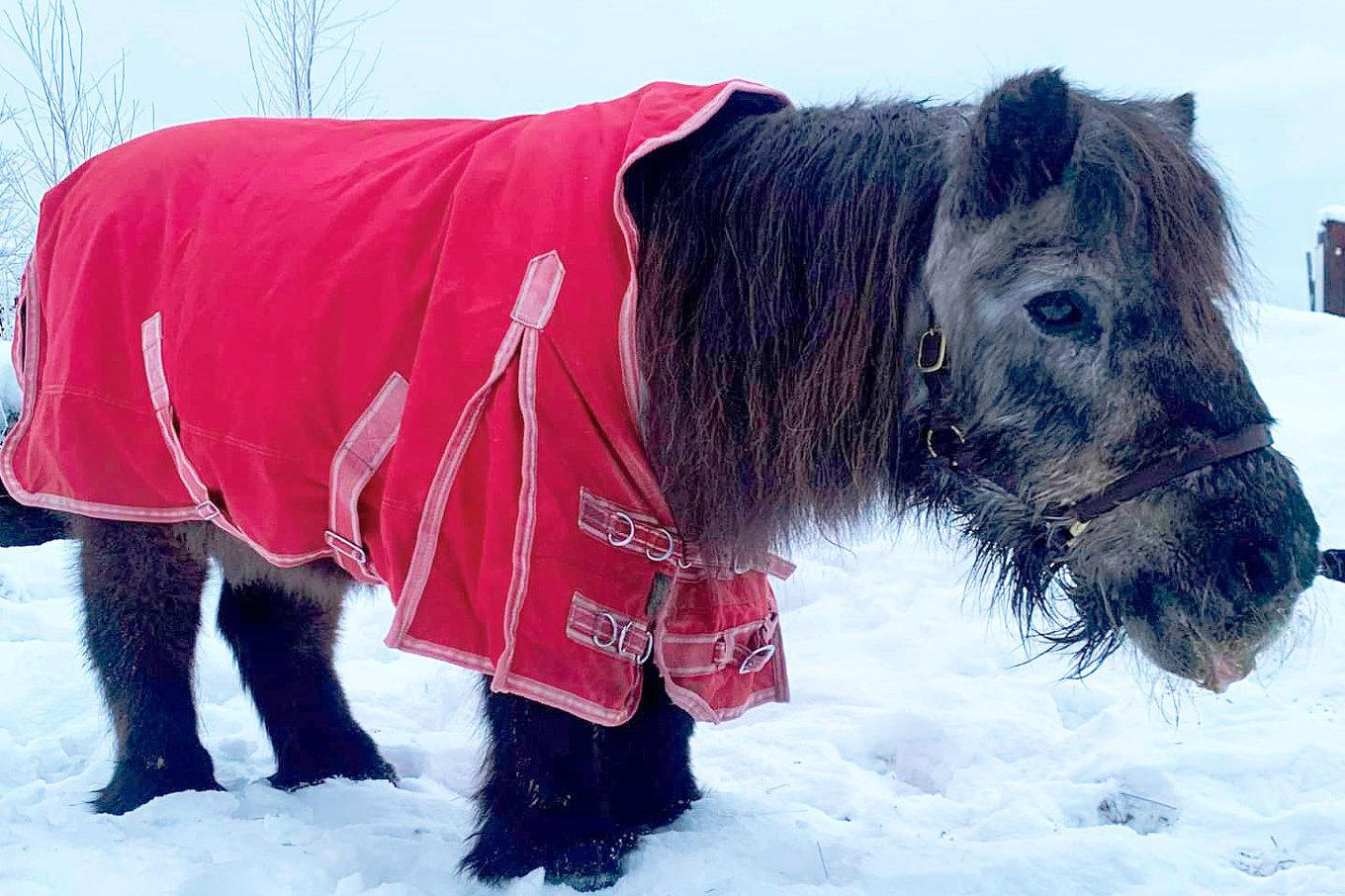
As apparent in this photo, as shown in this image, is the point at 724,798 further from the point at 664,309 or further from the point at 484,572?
the point at 664,309

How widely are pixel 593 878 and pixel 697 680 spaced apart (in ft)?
1.67

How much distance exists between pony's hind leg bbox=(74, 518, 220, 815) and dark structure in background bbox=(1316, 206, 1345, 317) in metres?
12.6

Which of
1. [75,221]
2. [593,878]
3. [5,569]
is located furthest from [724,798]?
[5,569]

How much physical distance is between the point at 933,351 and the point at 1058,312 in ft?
0.83

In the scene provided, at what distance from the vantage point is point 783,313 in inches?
88.3

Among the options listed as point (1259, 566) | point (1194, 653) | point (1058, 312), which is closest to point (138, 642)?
point (1058, 312)

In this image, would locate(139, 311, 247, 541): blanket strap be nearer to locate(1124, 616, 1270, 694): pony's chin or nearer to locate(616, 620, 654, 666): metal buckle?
locate(616, 620, 654, 666): metal buckle

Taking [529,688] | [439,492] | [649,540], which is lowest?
[529,688]

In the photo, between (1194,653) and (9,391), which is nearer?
(1194,653)

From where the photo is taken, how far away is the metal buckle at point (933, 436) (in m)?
2.08

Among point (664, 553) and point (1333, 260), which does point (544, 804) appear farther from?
point (1333, 260)

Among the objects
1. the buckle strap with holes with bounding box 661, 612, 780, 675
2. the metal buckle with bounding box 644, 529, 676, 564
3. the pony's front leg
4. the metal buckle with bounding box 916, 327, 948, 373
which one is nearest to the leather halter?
the metal buckle with bounding box 916, 327, 948, 373

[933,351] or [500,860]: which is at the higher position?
[933,351]

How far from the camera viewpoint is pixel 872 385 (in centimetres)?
220
